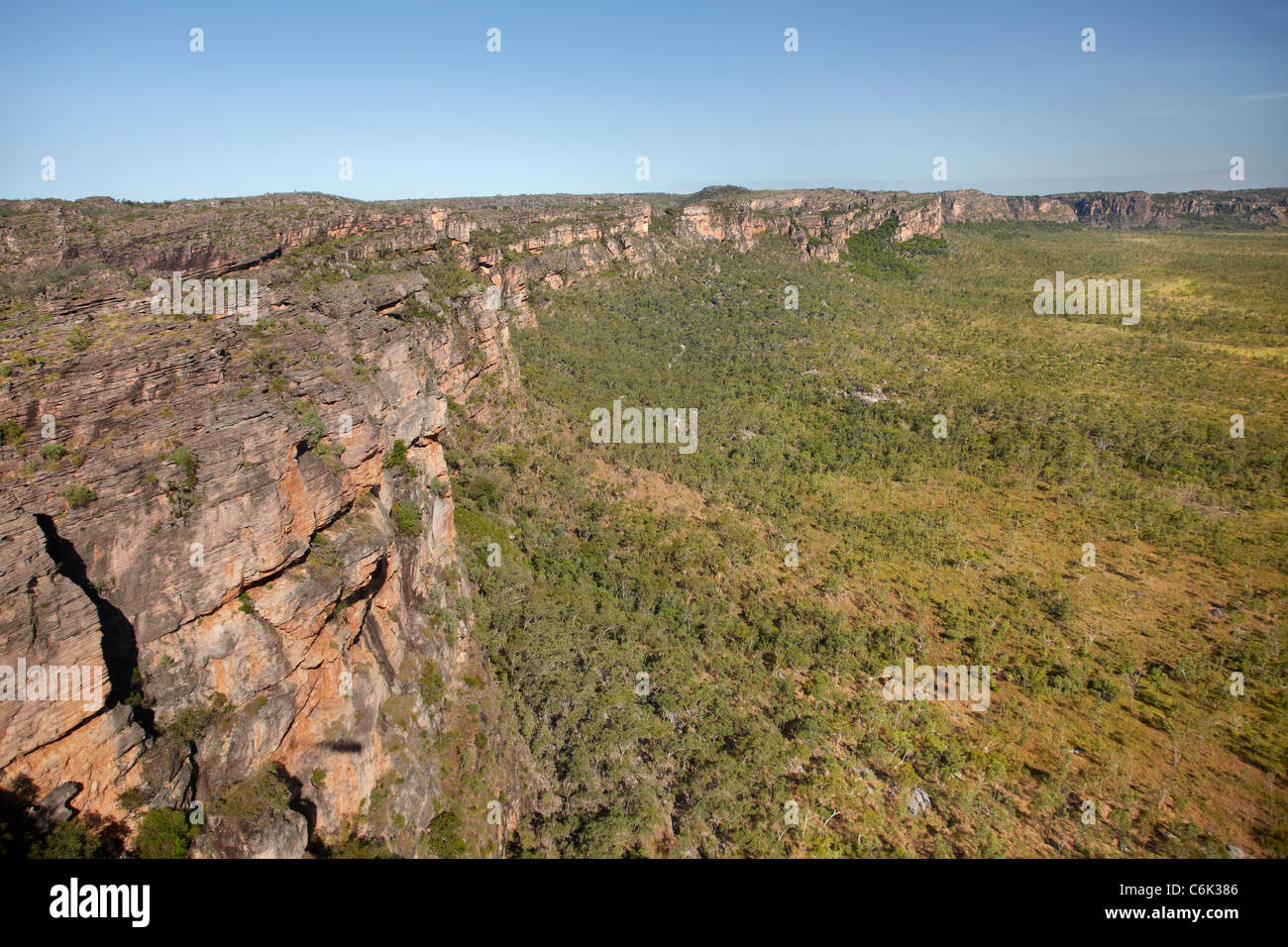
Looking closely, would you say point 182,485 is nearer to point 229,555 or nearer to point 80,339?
point 229,555

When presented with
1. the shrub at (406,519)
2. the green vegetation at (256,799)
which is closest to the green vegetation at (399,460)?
the shrub at (406,519)

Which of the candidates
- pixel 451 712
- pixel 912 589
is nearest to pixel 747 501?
pixel 912 589

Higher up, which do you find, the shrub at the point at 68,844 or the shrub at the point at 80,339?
the shrub at the point at 80,339

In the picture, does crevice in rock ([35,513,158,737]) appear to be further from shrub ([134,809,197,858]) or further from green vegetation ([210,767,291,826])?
green vegetation ([210,767,291,826])

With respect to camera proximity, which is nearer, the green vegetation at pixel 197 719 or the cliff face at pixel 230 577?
the cliff face at pixel 230 577

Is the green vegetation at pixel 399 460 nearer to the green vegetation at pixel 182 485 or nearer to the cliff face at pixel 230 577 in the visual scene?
the cliff face at pixel 230 577

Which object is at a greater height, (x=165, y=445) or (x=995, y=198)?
(x=995, y=198)

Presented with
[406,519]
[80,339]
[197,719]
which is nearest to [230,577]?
[197,719]


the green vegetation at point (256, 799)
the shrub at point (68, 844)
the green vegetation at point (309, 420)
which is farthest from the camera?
the green vegetation at point (309, 420)
